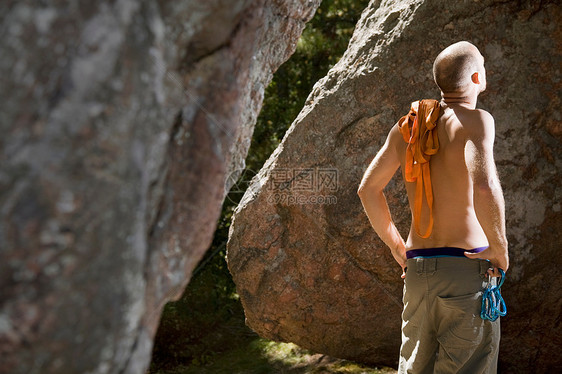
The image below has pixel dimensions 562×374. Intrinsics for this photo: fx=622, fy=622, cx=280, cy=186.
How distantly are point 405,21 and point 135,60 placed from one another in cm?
268

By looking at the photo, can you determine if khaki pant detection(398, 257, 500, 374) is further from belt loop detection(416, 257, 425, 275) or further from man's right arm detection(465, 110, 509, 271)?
man's right arm detection(465, 110, 509, 271)

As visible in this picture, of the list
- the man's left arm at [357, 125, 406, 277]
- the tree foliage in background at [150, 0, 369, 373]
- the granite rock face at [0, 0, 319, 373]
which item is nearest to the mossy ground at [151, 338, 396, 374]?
the tree foliage in background at [150, 0, 369, 373]

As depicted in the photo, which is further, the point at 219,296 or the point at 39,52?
the point at 219,296

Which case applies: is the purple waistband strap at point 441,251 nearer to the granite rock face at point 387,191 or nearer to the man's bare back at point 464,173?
the man's bare back at point 464,173

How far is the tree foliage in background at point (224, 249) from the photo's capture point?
5.18 meters

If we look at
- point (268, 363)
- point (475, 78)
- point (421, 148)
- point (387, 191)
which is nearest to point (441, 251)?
point (421, 148)

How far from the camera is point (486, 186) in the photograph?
235cm

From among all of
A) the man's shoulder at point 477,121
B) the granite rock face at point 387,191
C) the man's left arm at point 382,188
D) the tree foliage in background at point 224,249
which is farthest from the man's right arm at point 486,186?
the tree foliage in background at point 224,249

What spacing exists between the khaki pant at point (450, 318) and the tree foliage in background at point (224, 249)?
2.72 meters

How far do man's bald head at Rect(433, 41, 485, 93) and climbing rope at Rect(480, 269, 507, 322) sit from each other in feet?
2.54

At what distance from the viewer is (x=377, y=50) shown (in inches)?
147

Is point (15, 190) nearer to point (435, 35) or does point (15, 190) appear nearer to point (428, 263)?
point (428, 263)

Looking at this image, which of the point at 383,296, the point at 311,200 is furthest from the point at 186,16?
the point at 383,296

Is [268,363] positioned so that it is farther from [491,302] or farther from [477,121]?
[477,121]
